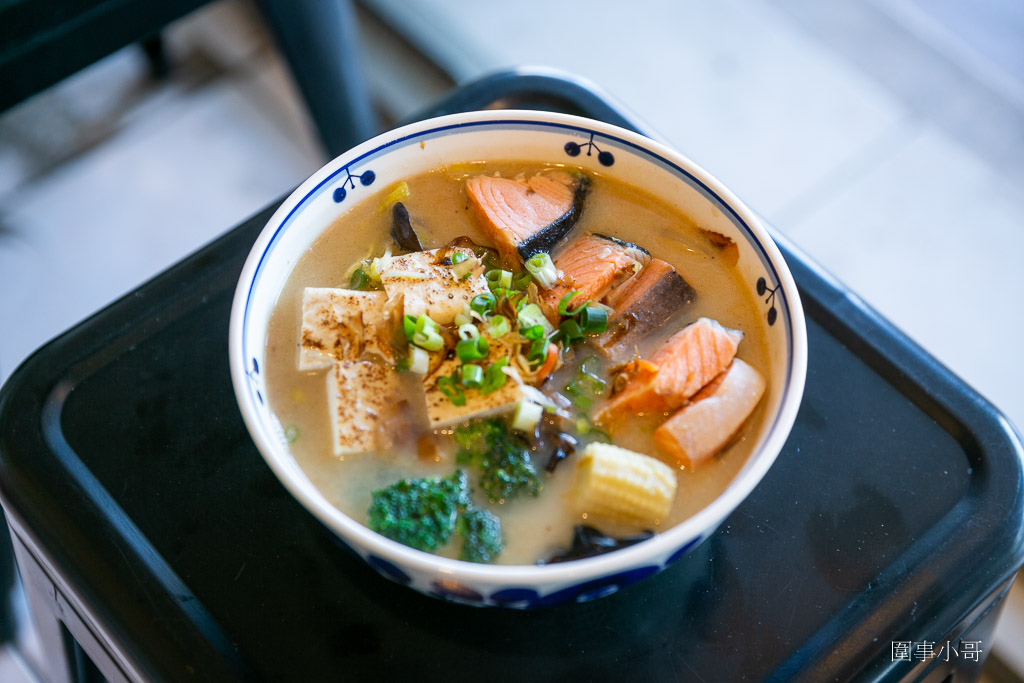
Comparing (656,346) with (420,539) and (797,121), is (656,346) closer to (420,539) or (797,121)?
(420,539)

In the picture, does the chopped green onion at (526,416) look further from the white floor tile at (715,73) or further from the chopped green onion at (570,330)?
the white floor tile at (715,73)

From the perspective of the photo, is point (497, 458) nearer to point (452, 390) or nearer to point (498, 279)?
point (452, 390)

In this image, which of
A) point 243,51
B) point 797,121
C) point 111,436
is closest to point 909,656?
point 111,436

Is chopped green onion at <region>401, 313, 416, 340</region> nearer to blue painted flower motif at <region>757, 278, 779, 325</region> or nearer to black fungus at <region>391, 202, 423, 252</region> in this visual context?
black fungus at <region>391, 202, 423, 252</region>

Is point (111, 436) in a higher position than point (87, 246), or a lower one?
higher

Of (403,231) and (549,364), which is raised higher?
(403,231)

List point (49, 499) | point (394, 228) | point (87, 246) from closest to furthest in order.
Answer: point (49, 499)
point (394, 228)
point (87, 246)

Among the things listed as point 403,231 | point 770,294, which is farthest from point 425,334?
point 770,294
